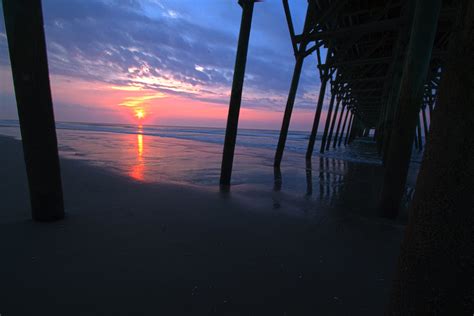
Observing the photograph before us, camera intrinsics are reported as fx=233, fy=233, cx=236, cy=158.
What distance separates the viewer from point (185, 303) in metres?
1.32

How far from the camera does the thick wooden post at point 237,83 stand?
3646 millimetres

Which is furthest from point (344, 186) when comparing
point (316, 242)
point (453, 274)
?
point (453, 274)

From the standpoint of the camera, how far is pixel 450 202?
2.20 feet

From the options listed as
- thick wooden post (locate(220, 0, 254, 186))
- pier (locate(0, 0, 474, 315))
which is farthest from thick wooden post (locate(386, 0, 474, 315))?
thick wooden post (locate(220, 0, 254, 186))

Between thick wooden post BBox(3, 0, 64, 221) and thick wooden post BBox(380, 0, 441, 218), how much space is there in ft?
11.9

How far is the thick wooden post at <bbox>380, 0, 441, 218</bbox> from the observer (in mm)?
2545

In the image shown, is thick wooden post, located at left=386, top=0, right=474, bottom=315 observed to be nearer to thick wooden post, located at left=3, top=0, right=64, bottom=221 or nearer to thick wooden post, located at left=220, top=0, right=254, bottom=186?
thick wooden post, located at left=3, top=0, right=64, bottom=221

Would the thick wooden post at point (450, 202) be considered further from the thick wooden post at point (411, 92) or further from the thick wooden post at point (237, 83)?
the thick wooden post at point (237, 83)

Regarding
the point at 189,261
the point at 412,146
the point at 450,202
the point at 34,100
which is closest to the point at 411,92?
the point at 412,146

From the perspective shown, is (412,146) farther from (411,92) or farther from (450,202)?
(450,202)

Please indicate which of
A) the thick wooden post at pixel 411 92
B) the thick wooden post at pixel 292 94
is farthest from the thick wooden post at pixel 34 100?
the thick wooden post at pixel 292 94

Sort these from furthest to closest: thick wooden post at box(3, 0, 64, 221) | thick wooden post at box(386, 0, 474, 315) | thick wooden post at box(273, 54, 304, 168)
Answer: thick wooden post at box(273, 54, 304, 168), thick wooden post at box(3, 0, 64, 221), thick wooden post at box(386, 0, 474, 315)

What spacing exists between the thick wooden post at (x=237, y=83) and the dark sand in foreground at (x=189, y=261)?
52.8 inches

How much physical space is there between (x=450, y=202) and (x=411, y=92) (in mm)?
2574
